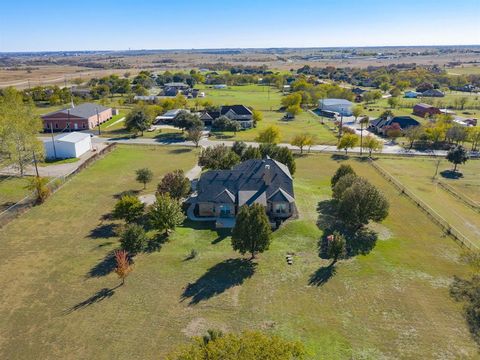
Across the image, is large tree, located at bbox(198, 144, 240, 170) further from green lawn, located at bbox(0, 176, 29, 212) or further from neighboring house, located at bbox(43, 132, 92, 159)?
neighboring house, located at bbox(43, 132, 92, 159)

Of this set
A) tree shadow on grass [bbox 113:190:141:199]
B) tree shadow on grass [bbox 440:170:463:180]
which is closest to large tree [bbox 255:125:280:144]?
tree shadow on grass [bbox 440:170:463:180]

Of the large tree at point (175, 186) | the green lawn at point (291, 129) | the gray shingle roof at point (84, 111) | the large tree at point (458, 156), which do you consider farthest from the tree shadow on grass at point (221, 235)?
the gray shingle roof at point (84, 111)

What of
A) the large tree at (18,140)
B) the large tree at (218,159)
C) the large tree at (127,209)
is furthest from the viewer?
the large tree at (18,140)

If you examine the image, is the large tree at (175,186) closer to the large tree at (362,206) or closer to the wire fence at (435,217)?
the large tree at (362,206)

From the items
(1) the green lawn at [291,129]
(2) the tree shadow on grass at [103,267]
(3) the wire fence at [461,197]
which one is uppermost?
(1) the green lawn at [291,129]

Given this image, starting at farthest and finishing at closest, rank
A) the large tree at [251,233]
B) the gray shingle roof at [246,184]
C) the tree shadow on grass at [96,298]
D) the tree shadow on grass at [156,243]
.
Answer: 1. the gray shingle roof at [246,184]
2. the tree shadow on grass at [156,243]
3. the large tree at [251,233]
4. the tree shadow on grass at [96,298]

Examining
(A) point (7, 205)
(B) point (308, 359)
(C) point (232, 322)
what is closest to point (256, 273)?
(C) point (232, 322)

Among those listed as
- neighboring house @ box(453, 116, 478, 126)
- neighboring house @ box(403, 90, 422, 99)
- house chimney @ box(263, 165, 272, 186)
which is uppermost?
neighboring house @ box(403, 90, 422, 99)
